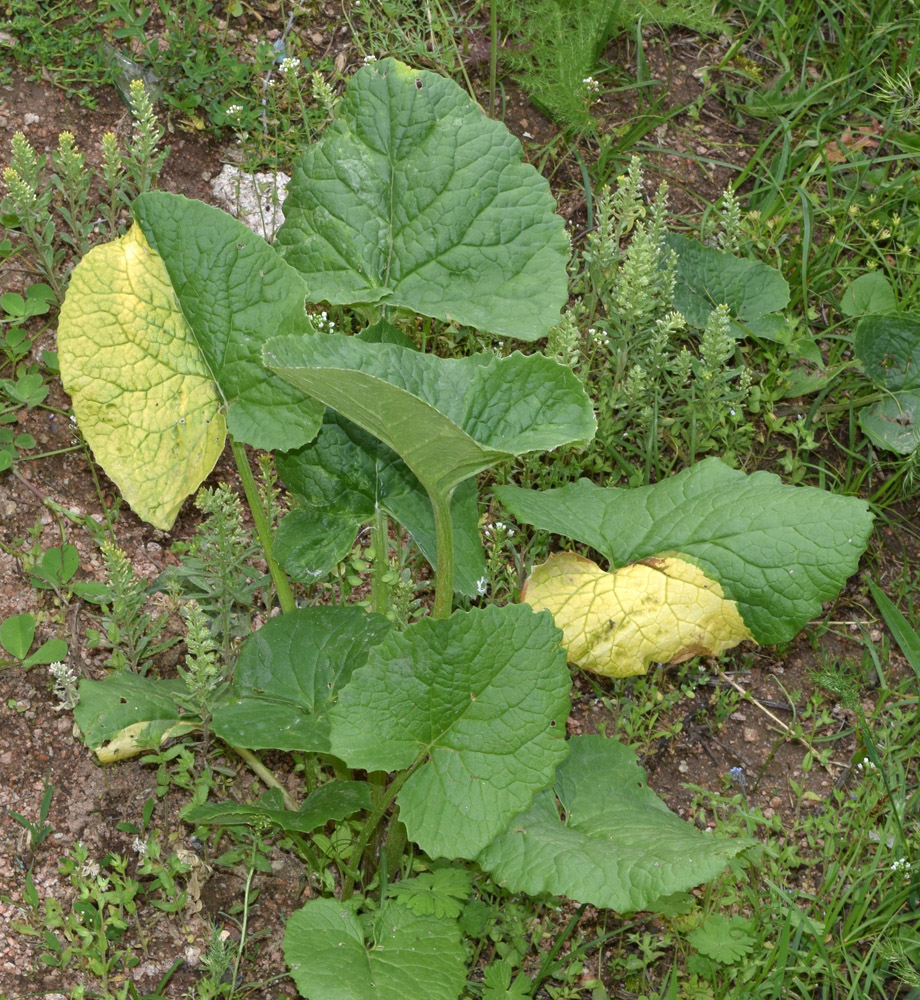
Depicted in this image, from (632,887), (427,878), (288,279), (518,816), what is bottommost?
(427,878)

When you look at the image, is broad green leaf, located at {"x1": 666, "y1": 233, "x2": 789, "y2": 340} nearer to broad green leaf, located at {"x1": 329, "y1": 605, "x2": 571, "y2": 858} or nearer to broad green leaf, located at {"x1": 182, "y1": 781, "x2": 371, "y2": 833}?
broad green leaf, located at {"x1": 329, "y1": 605, "x2": 571, "y2": 858}

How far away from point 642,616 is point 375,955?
0.85m

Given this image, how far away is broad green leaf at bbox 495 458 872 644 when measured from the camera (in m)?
2.28

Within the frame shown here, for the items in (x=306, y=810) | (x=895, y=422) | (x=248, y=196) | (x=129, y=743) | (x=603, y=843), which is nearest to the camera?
(x=603, y=843)

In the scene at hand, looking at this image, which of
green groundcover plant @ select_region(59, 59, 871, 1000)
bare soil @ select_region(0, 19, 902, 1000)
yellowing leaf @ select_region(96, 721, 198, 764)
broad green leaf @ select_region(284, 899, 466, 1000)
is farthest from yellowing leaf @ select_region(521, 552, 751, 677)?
yellowing leaf @ select_region(96, 721, 198, 764)

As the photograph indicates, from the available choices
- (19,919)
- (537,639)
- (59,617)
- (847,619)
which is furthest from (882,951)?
(59,617)

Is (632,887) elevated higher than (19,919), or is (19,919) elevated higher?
(632,887)

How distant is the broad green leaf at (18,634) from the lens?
7.83 ft

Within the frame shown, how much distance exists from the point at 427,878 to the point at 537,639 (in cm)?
58

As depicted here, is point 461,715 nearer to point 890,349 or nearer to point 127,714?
point 127,714

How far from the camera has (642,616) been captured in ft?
7.68

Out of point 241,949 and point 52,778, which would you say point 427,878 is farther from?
point 52,778

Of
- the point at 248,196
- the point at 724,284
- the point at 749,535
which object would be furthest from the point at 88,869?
the point at 724,284

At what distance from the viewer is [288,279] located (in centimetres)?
216
